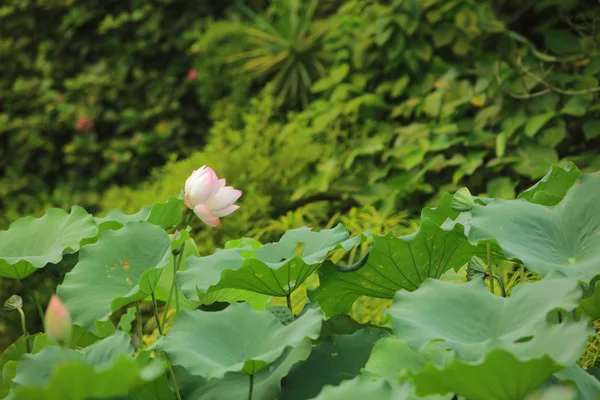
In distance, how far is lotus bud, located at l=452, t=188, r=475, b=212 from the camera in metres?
0.96

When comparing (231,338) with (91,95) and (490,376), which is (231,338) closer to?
(490,376)

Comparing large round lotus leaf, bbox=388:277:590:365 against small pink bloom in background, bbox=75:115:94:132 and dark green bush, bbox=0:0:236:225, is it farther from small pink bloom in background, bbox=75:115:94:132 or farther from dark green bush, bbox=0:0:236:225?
small pink bloom in background, bbox=75:115:94:132

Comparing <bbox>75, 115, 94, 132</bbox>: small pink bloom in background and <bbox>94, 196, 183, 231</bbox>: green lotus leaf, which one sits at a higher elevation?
<bbox>94, 196, 183, 231</bbox>: green lotus leaf

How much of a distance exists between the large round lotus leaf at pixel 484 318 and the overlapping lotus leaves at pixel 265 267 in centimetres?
16


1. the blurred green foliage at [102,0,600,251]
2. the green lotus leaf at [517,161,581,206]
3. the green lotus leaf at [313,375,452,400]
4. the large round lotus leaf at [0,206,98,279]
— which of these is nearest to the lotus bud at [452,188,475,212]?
the green lotus leaf at [517,161,581,206]

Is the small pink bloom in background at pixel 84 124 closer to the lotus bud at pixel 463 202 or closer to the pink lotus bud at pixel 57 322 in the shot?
the lotus bud at pixel 463 202

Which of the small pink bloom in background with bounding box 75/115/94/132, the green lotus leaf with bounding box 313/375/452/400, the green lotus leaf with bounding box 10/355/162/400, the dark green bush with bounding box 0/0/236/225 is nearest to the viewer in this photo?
the green lotus leaf with bounding box 10/355/162/400

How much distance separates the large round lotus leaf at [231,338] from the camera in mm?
772

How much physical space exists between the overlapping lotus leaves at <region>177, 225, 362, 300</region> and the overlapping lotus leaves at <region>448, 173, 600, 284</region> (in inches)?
6.8

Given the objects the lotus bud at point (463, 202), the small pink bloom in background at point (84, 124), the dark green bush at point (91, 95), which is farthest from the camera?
the small pink bloom in background at point (84, 124)

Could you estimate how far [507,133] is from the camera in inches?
101

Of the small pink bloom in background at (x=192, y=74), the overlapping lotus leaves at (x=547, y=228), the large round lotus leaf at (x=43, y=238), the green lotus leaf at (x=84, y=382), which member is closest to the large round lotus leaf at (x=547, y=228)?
the overlapping lotus leaves at (x=547, y=228)

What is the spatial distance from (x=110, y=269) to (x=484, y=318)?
526 mm

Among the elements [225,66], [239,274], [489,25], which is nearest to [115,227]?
[239,274]
